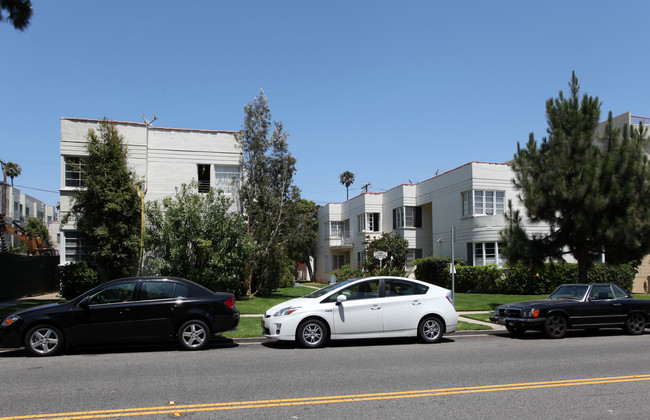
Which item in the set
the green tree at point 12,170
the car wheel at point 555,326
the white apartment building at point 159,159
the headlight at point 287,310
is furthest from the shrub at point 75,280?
the green tree at point 12,170

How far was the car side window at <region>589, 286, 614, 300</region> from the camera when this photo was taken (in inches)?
514

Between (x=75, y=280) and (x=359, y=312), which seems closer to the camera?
(x=359, y=312)

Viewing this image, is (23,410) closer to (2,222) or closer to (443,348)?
(443,348)

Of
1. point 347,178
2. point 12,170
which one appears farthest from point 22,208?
point 347,178

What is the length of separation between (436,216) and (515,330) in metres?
19.6

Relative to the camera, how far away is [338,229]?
1810 inches

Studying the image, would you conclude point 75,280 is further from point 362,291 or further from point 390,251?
point 390,251

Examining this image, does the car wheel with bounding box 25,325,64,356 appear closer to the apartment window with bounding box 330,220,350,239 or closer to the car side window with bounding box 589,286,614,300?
the car side window with bounding box 589,286,614,300

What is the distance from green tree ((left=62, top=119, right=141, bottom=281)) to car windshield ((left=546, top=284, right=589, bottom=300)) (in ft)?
48.3

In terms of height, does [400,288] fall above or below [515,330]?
above

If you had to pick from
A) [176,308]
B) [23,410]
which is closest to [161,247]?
[176,308]

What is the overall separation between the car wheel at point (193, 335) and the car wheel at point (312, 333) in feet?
6.30

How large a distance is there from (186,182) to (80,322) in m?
12.4

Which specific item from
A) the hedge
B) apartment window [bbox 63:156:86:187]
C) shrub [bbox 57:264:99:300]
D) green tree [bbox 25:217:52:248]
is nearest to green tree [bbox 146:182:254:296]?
shrub [bbox 57:264:99:300]
